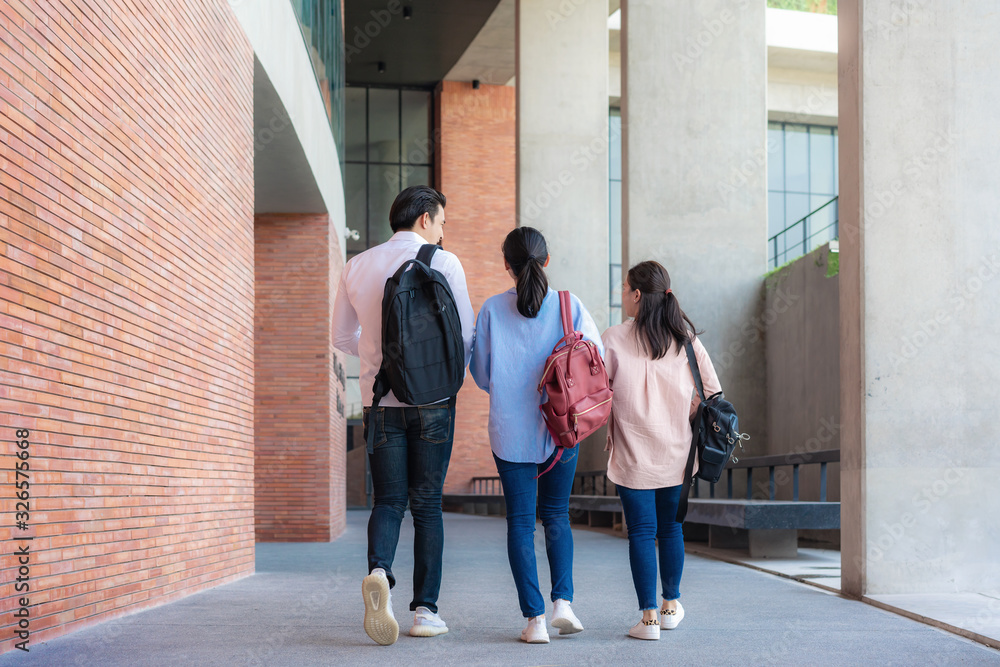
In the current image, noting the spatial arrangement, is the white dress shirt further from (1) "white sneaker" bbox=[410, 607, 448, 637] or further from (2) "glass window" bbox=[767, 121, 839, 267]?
(2) "glass window" bbox=[767, 121, 839, 267]

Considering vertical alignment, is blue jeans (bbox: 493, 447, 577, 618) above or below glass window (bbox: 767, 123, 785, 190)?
below

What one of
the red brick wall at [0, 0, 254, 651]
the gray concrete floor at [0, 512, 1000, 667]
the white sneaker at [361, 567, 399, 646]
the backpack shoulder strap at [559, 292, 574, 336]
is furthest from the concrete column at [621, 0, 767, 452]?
the white sneaker at [361, 567, 399, 646]

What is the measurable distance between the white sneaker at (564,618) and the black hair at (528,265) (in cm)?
128

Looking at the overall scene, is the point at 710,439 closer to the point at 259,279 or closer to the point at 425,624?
the point at 425,624

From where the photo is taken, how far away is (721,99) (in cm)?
1373

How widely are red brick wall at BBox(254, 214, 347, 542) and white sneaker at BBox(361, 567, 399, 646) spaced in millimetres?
9002

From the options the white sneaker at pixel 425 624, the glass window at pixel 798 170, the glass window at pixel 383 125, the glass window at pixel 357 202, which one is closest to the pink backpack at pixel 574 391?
the white sneaker at pixel 425 624

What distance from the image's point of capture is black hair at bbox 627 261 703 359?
458 centimetres

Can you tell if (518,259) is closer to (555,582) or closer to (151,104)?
(555,582)

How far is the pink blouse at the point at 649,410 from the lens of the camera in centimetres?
451

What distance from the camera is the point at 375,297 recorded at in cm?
436

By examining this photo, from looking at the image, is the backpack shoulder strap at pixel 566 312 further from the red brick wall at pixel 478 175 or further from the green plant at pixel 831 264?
the red brick wall at pixel 478 175

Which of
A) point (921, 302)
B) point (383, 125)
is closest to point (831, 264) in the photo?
point (921, 302)

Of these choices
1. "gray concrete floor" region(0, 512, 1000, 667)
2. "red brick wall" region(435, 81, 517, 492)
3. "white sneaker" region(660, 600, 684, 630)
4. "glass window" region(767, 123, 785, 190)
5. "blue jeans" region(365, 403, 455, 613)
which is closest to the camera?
"gray concrete floor" region(0, 512, 1000, 667)
